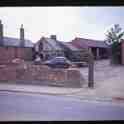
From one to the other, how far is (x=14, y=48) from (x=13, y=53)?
0.30ft

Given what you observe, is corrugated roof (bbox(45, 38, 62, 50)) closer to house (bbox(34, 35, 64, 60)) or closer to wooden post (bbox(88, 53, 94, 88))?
house (bbox(34, 35, 64, 60))

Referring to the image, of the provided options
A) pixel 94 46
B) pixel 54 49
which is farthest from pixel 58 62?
pixel 94 46

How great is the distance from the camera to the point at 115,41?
4.04 m

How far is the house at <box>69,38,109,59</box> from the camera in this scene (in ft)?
13.0

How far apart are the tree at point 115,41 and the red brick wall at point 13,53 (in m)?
1.34

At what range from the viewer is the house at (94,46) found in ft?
13.0

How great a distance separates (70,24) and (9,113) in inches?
70.2

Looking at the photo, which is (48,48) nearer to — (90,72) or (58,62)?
(58,62)

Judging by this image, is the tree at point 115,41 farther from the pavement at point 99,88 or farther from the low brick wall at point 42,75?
the low brick wall at point 42,75

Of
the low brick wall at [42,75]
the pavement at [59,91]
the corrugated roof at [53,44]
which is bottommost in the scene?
the pavement at [59,91]

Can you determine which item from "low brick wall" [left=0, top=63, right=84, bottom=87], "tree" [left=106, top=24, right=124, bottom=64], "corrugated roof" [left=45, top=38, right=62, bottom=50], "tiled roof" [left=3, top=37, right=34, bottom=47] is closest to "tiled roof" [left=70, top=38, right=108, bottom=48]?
"tree" [left=106, top=24, right=124, bottom=64]

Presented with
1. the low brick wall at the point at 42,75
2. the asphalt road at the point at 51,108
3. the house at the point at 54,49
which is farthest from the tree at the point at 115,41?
the asphalt road at the point at 51,108

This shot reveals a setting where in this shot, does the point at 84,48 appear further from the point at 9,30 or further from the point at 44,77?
the point at 9,30

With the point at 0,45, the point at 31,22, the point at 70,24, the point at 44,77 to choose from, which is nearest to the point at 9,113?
the point at 44,77
